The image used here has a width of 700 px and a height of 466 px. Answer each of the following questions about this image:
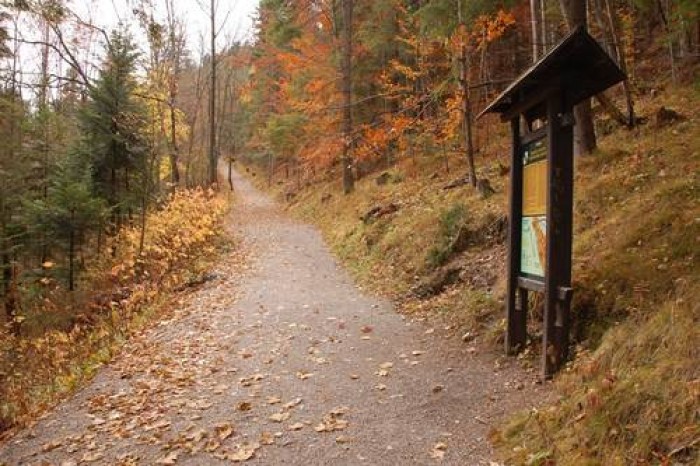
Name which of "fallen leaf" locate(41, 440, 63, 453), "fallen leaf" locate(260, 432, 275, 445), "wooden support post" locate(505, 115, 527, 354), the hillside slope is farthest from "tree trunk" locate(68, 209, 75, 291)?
"wooden support post" locate(505, 115, 527, 354)

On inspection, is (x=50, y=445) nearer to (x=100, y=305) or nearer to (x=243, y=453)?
(x=243, y=453)

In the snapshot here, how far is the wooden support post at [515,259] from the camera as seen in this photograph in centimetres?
580

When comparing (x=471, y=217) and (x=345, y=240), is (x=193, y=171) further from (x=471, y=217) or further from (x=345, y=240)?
(x=471, y=217)

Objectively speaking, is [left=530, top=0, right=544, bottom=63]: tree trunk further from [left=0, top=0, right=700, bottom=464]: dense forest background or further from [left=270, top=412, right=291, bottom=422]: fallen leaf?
[left=270, top=412, right=291, bottom=422]: fallen leaf

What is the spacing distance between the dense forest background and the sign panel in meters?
Result: 0.67

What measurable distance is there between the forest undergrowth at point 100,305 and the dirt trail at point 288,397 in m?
0.62

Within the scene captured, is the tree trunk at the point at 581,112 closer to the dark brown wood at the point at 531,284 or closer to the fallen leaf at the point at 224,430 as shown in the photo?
the dark brown wood at the point at 531,284

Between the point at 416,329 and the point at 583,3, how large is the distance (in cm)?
629

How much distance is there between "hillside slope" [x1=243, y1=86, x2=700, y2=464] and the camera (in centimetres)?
353

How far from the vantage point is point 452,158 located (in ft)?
58.0

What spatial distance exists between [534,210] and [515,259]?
2.21ft

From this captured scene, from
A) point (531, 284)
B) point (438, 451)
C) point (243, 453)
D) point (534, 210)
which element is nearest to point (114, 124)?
point (243, 453)

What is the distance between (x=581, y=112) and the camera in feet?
30.3

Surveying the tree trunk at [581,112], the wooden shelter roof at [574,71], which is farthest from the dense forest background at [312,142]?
the wooden shelter roof at [574,71]
